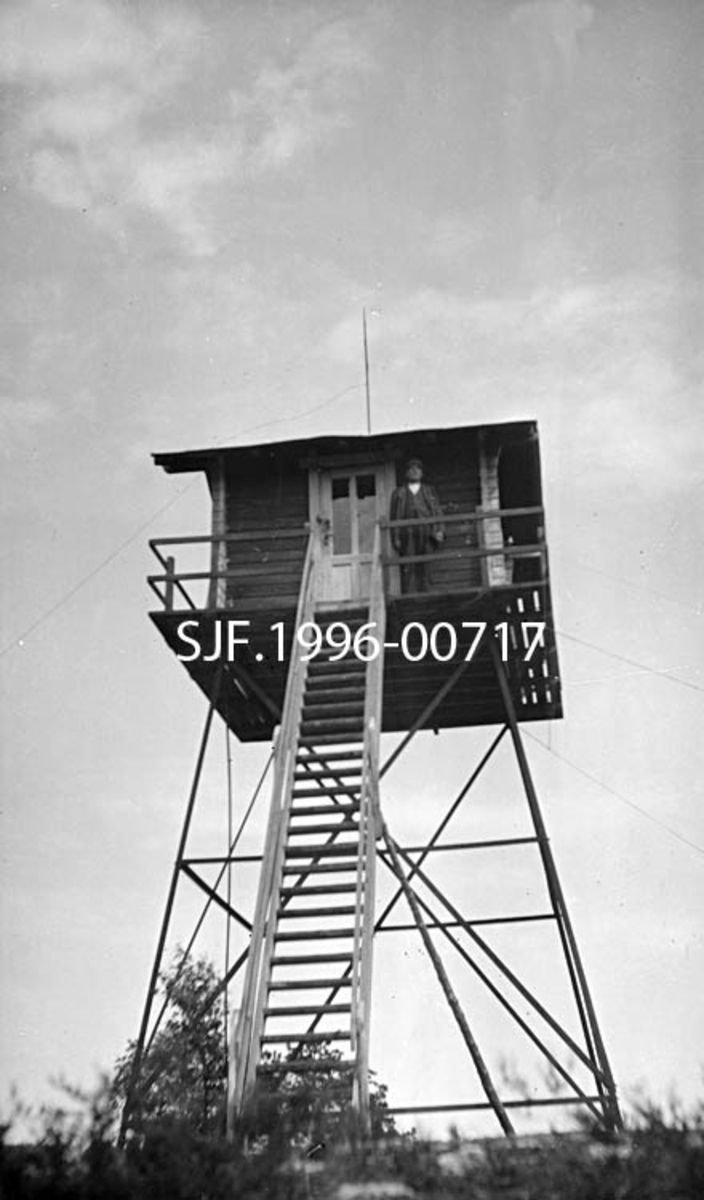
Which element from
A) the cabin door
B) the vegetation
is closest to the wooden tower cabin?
the cabin door

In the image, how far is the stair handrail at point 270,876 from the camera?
11625 mm

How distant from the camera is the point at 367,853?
1344 cm

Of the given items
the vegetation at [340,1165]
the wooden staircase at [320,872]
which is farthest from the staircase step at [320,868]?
the vegetation at [340,1165]

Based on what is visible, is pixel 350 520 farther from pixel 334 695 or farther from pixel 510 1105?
pixel 510 1105

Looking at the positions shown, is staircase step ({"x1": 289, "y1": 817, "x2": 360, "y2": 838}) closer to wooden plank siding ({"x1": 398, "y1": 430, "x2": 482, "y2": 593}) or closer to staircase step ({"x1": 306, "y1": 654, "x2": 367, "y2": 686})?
staircase step ({"x1": 306, "y1": 654, "x2": 367, "y2": 686})

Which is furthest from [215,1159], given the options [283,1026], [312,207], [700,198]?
[283,1026]

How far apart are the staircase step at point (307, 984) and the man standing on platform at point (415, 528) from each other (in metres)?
5.41

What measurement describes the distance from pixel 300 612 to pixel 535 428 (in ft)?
12.0

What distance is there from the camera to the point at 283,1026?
28547 millimetres

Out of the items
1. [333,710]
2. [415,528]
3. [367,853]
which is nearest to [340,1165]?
[367,853]

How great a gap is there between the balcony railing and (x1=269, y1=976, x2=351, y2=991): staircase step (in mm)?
5146

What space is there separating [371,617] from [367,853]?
3223 millimetres

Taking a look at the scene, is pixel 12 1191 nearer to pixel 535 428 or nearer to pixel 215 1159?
pixel 215 1159

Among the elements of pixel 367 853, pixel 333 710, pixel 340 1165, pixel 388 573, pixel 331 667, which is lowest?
pixel 340 1165
